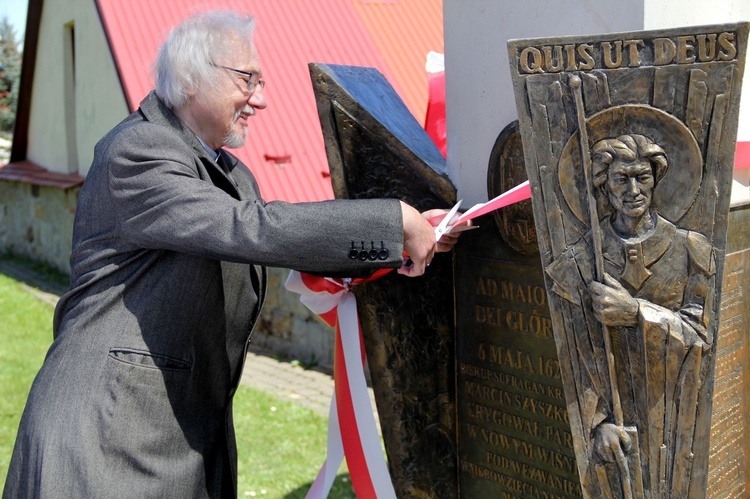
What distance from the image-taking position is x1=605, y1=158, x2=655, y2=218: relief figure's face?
1.96 metres

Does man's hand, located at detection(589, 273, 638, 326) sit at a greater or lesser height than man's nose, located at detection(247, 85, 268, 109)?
lesser

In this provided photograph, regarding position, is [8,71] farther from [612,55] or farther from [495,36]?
[612,55]

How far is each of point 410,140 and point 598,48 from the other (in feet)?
3.25

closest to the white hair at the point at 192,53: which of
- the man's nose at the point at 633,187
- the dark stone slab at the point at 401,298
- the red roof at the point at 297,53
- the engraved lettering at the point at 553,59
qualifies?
the dark stone slab at the point at 401,298

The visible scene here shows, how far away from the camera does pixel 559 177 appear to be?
2.04m

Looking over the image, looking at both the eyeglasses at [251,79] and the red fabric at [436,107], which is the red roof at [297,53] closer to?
the red fabric at [436,107]

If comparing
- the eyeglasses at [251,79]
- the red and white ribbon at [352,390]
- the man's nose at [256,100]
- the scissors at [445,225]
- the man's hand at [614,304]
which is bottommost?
the red and white ribbon at [352,390]

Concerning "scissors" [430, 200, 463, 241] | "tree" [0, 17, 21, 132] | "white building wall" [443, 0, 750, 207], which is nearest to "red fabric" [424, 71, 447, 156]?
"white building wall" [443, 0, 750, 207]

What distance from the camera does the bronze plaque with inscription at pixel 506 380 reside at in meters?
2.67

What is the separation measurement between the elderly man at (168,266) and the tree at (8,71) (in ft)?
69.5

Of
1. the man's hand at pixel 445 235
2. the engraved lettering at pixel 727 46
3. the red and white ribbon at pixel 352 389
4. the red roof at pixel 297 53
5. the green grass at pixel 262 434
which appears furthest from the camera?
the red roof at pixel 297 53

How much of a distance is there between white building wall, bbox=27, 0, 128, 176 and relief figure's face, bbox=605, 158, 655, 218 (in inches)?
286

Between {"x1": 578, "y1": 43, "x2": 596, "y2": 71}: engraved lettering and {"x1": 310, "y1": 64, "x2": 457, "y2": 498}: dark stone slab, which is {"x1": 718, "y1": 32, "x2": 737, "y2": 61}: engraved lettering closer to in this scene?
{"x1": 578, "y1": 43, "x2": 596, "y2": 71}: engraved lettering

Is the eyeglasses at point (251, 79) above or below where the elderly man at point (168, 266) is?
above
